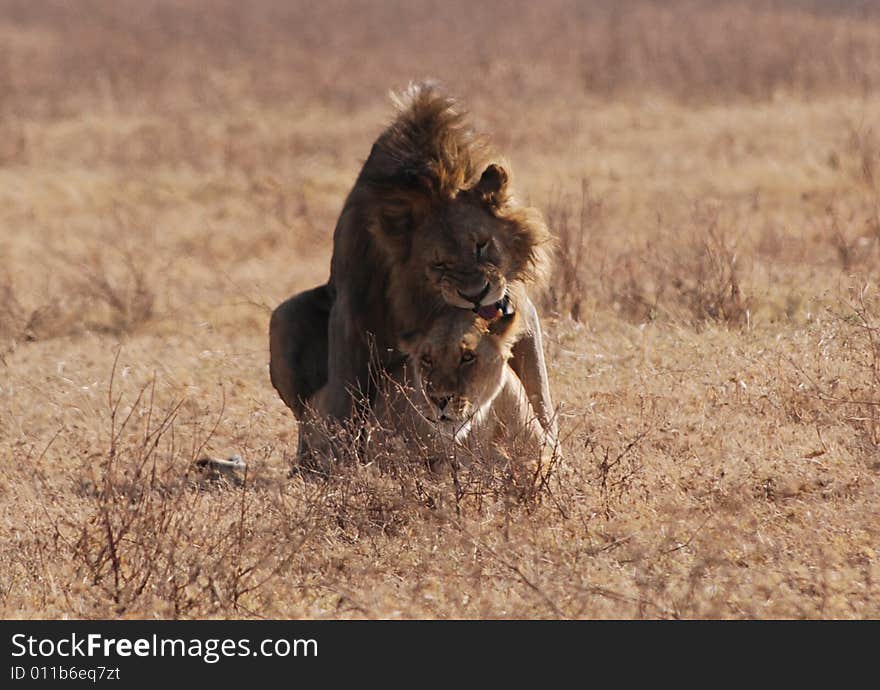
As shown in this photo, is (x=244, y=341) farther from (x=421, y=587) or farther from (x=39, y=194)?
(x=39, y=194)

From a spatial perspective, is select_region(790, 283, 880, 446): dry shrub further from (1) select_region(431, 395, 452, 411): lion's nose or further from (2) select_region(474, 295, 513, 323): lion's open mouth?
(1) select_region(431, 395, 452, 411): lion's nose

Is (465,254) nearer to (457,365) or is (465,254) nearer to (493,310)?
(493,310)

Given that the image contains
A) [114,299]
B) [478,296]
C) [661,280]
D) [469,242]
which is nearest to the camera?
[478,296]

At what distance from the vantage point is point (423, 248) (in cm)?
652

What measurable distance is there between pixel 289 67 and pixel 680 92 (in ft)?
30.3

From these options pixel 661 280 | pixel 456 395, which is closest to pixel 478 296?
pixel 456 395

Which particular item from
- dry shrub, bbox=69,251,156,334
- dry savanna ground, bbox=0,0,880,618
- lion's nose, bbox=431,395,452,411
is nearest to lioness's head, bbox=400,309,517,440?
lion's nose, bbox=431,395,452,411

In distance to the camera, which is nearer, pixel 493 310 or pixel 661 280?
pixel 493 310

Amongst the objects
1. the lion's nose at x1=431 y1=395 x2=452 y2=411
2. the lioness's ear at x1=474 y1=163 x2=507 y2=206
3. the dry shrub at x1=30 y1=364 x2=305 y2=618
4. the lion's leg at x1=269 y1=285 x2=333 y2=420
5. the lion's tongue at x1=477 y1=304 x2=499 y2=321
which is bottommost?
the dry shrub at x1=30 y1=364 x2=305 y2=618

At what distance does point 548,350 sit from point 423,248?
2972mm

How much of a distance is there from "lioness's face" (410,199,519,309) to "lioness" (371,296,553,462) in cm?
15

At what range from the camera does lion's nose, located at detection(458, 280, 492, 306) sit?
247 inches

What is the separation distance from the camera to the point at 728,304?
10.1m

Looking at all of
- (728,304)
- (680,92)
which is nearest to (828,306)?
(728,304)
